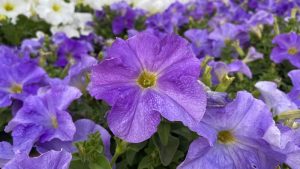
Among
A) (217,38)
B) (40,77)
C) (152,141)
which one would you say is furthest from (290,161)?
(217,38)

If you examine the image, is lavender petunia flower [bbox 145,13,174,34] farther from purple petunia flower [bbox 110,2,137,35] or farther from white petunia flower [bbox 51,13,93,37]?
white petunia flower [bbox 51,13,93,37]

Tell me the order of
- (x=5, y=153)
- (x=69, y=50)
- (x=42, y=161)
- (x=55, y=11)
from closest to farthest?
(x=42, y=161) → (x=5, y=153) → (x=69, y=50) → (x=55, y=11)

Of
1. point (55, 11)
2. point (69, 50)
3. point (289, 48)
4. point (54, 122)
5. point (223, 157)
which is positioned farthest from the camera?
point (55, 11)

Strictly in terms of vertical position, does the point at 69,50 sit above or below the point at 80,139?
below

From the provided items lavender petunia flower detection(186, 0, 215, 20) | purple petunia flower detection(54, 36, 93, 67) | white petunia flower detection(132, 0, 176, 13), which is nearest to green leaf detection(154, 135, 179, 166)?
purple petunia flower detection(54, 36, 93, 67)

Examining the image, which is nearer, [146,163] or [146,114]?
[146,114]

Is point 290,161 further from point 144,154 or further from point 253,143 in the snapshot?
point 144,154

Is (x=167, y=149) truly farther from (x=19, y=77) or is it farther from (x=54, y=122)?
(x=19, y=77)

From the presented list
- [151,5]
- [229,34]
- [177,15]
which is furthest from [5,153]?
[151,5]
